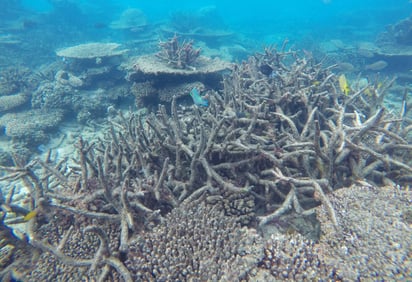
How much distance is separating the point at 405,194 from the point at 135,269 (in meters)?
2.89

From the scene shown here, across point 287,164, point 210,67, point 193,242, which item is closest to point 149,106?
point 210,67

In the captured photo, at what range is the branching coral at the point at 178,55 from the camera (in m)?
6.72

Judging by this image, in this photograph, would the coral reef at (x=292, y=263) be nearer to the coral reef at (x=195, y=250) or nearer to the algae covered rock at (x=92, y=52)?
the coral reef at (x=195, y=250)

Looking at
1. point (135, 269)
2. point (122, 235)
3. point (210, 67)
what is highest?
point (210, 67)

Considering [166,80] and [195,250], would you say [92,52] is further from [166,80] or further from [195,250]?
[195,250]

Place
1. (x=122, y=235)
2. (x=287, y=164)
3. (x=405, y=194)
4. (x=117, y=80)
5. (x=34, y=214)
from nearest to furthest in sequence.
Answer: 1. (x=122, y=235)
2. (x=405, y=194)
3. (x=34, y=214)
4. (x=287, y=164)
5. (x=117, y=80)

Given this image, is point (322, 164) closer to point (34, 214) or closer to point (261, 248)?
point (261, 248)

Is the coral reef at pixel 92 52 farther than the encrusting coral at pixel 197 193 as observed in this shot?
Yes

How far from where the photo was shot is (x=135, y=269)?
2096 millimetres

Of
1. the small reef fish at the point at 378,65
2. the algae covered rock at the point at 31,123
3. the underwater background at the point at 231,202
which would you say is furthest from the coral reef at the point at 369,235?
the small reef fish at the point at 378,65

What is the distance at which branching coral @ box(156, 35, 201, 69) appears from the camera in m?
6.72

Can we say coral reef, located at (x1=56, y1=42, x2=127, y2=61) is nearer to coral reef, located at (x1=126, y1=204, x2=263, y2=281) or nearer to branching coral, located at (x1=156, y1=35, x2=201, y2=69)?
branching coral, located at (x1=156, y1=35, x2=201, y2=69)

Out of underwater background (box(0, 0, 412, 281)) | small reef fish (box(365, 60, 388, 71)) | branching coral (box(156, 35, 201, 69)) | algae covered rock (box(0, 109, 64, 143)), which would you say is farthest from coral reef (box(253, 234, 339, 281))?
small reef fish (box(365, 60, 388, 71))

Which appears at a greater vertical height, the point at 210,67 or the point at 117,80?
the point at 210,67
